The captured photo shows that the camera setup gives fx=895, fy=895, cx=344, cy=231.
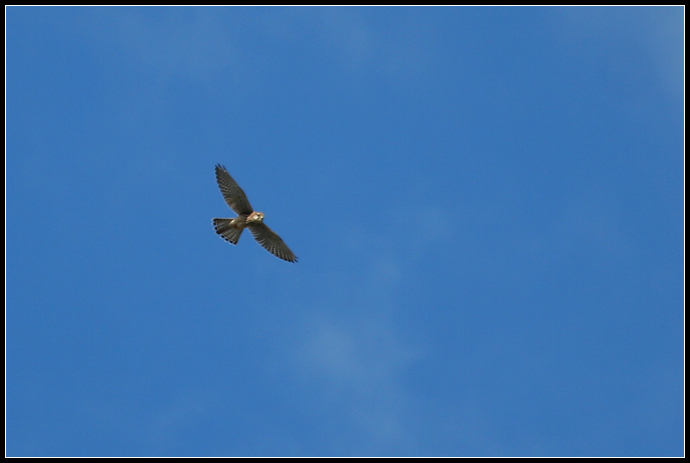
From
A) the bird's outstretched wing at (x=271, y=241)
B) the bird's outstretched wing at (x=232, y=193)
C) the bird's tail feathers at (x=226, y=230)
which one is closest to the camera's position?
the bird's outstretched wing at (x=232, y=193)

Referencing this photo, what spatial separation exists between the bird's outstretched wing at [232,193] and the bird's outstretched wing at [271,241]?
606 mm

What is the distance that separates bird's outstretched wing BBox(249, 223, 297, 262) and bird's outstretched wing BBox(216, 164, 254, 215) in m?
0.61

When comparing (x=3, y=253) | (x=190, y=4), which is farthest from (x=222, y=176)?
(x=3, y=253)

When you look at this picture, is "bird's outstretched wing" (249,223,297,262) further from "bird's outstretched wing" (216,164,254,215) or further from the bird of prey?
"bird's outstretched wing" (216,164,254,215)

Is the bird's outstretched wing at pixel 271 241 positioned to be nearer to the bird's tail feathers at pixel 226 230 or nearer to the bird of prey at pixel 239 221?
the bird of prey at pixel 239 221

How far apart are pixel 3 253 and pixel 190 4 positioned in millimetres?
9052

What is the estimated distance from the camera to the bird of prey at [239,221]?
23.0m

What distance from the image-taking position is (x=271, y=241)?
2414cm

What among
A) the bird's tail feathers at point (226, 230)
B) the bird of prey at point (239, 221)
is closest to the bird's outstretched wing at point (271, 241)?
the bird of prey at point (239, 221)

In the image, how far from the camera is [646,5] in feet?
80.1

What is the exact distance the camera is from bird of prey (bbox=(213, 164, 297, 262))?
2300 cm

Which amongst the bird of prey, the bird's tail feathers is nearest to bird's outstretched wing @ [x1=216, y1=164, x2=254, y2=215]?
the bird of prey

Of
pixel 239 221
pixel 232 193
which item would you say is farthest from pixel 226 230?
pixel 232 193

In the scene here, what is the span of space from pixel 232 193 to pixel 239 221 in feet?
2.53
